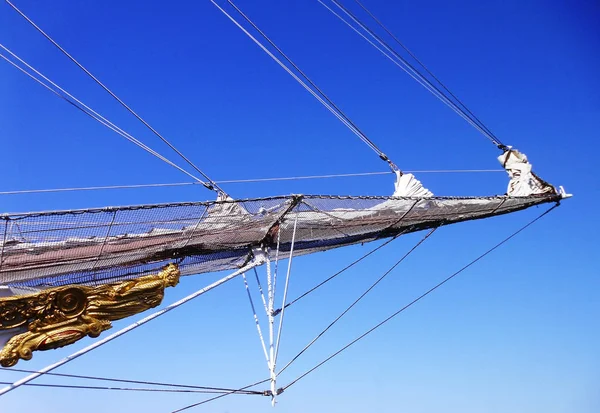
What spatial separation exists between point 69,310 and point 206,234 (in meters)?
1.30

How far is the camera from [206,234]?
18.8 feet

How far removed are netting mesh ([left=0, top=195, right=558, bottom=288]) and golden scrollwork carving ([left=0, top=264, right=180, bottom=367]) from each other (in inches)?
10.2

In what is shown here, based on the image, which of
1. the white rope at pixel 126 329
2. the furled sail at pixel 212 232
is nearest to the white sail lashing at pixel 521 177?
the furled sail at pixel 212 232

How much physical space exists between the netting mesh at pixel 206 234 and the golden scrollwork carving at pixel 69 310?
0.85 feet

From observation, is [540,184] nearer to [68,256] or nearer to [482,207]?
[482,207]

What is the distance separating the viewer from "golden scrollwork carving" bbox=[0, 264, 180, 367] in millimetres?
4969

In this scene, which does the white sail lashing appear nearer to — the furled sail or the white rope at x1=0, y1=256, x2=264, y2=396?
the furled sail

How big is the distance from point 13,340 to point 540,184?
5.68 m

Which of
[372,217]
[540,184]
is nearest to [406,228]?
[372,217]

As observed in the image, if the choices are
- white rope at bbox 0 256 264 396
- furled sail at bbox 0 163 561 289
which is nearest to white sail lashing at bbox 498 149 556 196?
furled sail at bbox 0 163 561 289

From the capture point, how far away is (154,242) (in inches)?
217

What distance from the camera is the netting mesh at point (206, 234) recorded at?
16.5 feet

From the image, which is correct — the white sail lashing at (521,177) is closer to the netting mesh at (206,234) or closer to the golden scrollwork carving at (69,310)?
the netting mesh at (206,234)

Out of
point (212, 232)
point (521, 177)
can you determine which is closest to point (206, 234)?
point (212, 232)
